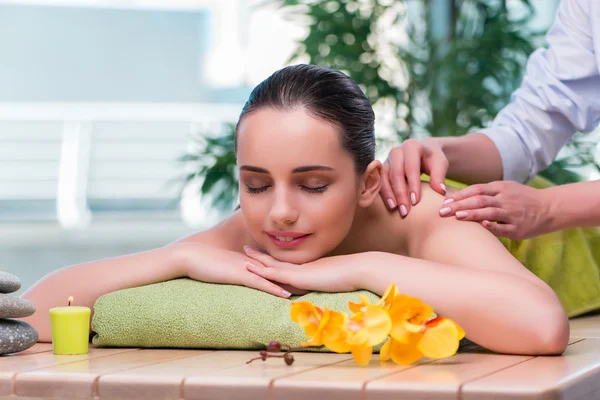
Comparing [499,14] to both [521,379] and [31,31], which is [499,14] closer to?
[521,379]

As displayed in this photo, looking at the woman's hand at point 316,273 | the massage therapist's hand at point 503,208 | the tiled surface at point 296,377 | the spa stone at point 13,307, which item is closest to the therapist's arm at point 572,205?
the massage therapist's hand at point 503,208

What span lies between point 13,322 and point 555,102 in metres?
1.53

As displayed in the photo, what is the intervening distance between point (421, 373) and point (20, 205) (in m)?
8.56

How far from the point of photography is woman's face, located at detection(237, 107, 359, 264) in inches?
65.2

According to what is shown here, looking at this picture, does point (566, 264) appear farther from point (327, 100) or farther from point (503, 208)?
point (327, 100)

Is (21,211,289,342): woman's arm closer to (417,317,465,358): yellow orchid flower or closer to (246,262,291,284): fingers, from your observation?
(246,262,291,284): fingers

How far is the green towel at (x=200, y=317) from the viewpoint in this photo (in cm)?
163

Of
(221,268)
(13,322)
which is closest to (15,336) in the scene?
(13,322)

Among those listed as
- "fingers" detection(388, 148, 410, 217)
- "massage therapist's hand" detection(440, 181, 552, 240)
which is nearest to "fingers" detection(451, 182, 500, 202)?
"massage therapist's hand" detection(440, 181, 552, 240)

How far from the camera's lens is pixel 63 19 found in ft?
43.7

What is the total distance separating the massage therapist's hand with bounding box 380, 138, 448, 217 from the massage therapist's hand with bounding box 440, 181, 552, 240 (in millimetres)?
83

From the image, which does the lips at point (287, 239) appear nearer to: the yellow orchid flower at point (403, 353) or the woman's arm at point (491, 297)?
the woman's arm at point (491, 297)

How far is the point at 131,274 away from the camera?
6.02 ft

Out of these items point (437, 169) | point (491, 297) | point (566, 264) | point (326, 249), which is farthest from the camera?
point (566, 264)
